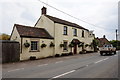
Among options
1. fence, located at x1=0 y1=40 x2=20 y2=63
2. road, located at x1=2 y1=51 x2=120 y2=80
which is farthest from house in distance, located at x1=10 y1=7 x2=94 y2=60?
road, located at x1=2 y1=51 x2=120 y2=80

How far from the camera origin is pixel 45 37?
2294cm

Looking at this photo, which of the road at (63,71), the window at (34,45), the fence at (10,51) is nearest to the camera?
the road at (63,71)

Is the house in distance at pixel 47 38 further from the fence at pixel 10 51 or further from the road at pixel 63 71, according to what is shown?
the road at pixel 63 71

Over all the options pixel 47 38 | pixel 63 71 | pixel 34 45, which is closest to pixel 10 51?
pixel 34 45

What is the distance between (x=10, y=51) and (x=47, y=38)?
7.47 meters

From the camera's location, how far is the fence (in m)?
16.8

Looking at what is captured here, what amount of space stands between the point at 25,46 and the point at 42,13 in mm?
11281

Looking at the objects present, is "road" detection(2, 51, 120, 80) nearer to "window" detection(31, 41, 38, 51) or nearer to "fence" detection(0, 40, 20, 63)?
"fence" detection(0, 40, 20, 63)

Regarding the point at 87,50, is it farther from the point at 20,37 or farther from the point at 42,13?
the point at 20,37

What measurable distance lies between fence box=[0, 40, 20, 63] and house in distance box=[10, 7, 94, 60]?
2.27 ft

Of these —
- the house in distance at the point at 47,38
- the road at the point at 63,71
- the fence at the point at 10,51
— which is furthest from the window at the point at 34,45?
the road at the point at 63,71

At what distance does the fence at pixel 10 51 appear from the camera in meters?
16.8

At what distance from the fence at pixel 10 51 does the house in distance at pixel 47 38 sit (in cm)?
69

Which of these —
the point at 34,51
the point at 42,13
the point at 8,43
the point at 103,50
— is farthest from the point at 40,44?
the point at 103,50
